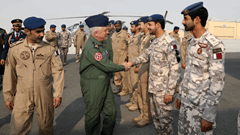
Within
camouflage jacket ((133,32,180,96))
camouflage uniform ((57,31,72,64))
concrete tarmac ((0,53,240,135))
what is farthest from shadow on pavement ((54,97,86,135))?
camouflage uniform ((57,31,72,64))

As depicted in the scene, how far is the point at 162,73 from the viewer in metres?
2.73

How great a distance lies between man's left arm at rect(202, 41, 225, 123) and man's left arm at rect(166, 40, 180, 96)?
2.61 feet

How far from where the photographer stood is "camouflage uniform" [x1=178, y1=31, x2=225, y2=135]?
1702 millimetres

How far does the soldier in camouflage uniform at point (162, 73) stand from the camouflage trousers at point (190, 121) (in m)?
0.44

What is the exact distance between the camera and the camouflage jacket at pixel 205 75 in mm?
1699

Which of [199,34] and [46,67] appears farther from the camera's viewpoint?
[46,67]

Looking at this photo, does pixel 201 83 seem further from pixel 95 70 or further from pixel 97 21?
pixel 97 21

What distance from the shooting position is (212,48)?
69.5 inches

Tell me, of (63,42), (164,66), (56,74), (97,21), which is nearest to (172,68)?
(164,66)

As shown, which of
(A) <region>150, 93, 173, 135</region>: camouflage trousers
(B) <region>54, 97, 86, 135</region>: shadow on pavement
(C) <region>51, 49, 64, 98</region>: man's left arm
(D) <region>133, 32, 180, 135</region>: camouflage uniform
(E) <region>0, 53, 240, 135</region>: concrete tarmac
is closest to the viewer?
(C) <region>51, 49, 64, 98</region>: man's left arm

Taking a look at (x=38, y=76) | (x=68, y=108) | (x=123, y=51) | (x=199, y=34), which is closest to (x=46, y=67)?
(x=38, y=76)

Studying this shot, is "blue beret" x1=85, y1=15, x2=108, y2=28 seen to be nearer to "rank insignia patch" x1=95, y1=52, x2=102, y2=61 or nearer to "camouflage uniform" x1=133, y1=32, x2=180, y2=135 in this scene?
"rank insignia patch" x1=95, y1=52, x2=102, y2=61

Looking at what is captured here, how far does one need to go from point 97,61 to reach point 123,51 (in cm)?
342

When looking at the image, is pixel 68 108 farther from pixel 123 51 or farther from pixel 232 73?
pixel 232 73
